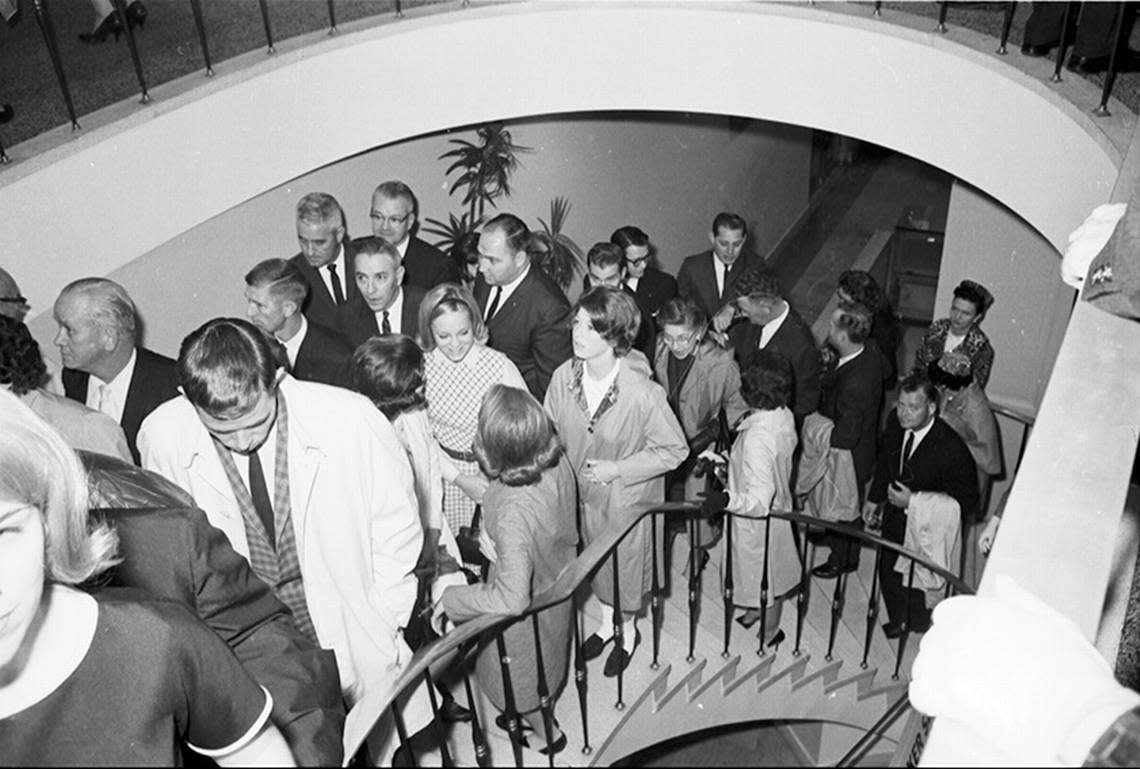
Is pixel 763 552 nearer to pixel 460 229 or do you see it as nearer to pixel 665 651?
pixel 665 651

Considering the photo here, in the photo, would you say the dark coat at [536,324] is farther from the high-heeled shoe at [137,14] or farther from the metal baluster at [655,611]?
the high-heeled shoe at [137,14]

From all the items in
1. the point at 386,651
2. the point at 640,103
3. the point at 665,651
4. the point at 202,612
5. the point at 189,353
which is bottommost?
the point at 665,651

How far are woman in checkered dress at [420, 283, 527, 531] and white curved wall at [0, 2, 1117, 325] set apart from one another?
178cm

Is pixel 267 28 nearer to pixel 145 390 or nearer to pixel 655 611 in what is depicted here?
pixel 145 390

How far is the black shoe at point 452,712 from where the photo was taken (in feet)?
14.2

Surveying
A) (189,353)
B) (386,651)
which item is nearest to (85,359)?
(189,353)

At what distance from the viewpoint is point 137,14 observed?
6.27 metres

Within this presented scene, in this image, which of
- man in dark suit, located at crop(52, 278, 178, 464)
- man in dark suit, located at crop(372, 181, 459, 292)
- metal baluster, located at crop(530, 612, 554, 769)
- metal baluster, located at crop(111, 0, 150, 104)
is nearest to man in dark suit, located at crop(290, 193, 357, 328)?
man in dark suit, located at crop(372, 181, 459, 292)

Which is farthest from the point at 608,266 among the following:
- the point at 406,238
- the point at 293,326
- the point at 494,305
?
the point at 293,326

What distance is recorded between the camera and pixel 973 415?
575cm

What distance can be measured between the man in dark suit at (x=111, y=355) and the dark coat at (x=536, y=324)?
1.64 m

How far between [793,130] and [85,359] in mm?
9588

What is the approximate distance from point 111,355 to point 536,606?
2196mm

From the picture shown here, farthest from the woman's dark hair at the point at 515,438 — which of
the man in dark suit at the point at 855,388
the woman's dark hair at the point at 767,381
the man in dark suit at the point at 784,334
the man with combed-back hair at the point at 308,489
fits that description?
the man in dark suit at the point at 855,388
